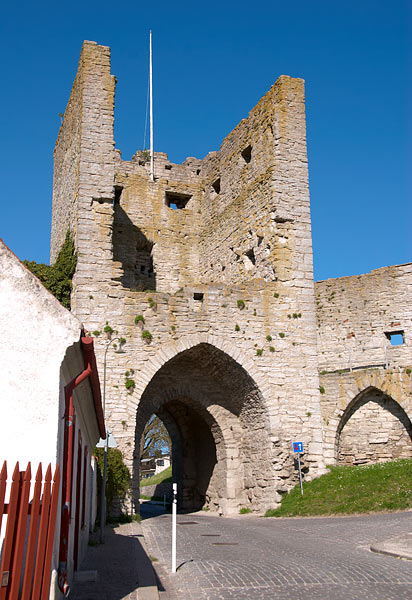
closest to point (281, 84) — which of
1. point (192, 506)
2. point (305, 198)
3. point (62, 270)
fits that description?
point (305, 198)

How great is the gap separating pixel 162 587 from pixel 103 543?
398cm

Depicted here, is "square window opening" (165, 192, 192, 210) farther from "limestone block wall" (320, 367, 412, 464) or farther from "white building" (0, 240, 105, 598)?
"white building" (0, 240, 105, 598)

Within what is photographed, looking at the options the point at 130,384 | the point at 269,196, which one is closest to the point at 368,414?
the point at 269,196

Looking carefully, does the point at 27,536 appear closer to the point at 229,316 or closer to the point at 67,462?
the point at 67,462

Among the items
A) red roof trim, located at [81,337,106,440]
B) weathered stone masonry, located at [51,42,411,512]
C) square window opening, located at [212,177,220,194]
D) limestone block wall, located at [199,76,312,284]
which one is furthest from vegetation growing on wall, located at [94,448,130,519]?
square window opening, located at [212,177,220,194]

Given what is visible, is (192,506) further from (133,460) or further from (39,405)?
(39,405)

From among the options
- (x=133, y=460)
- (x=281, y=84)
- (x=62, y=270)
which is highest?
(x=281, y=84)

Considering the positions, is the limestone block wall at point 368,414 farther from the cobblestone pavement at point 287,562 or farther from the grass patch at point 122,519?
the grass patch at point 122,519

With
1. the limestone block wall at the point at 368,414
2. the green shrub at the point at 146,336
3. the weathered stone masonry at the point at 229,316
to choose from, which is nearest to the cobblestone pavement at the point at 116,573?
the weathered stone masonry at the point at 229,316

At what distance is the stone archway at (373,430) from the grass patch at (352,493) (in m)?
3.35

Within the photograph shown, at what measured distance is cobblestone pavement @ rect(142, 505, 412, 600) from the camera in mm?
7062

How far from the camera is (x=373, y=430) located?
2042 centimetres

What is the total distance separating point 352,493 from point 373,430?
5.86 metres

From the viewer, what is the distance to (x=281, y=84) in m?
19.6
